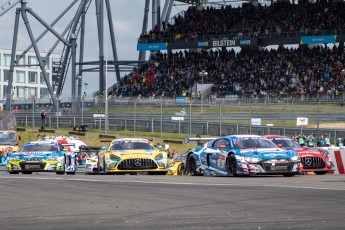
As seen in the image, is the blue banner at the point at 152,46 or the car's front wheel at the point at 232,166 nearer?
the car's front wheel at the point at 232,166

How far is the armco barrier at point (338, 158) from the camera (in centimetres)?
2764

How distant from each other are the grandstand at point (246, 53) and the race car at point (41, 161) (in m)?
26.6

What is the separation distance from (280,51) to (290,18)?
2.55 m

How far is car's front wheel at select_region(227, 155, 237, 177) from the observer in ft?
78.0

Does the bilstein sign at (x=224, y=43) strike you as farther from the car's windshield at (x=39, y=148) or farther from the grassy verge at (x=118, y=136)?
the car's windshield at (x=39, y=148)

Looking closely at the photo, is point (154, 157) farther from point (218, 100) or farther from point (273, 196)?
point (218, 100)

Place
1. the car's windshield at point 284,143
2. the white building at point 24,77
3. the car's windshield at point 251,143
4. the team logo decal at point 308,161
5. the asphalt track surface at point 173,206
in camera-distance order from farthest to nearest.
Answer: the white building at point 24,77
the car's windshield at point 284,143
the team logo decal at point 308,161
the car's windshield at point 251,143
the asphalt track surface at point 173,206

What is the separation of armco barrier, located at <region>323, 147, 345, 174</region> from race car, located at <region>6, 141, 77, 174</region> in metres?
8.15

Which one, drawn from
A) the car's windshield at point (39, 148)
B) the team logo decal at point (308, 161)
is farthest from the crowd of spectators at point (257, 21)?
the team logo decal at point (308, 161)

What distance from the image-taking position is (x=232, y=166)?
23984mm

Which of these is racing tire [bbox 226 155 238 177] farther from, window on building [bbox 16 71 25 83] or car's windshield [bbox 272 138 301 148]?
window on building [bbox 16 71 25 83]

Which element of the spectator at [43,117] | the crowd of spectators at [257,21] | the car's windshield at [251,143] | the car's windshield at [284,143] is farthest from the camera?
the crowd of spectators at [257,21]

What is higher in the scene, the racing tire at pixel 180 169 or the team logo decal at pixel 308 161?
the team logo decal at pixel 308 161

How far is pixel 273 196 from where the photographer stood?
15.1 meters
